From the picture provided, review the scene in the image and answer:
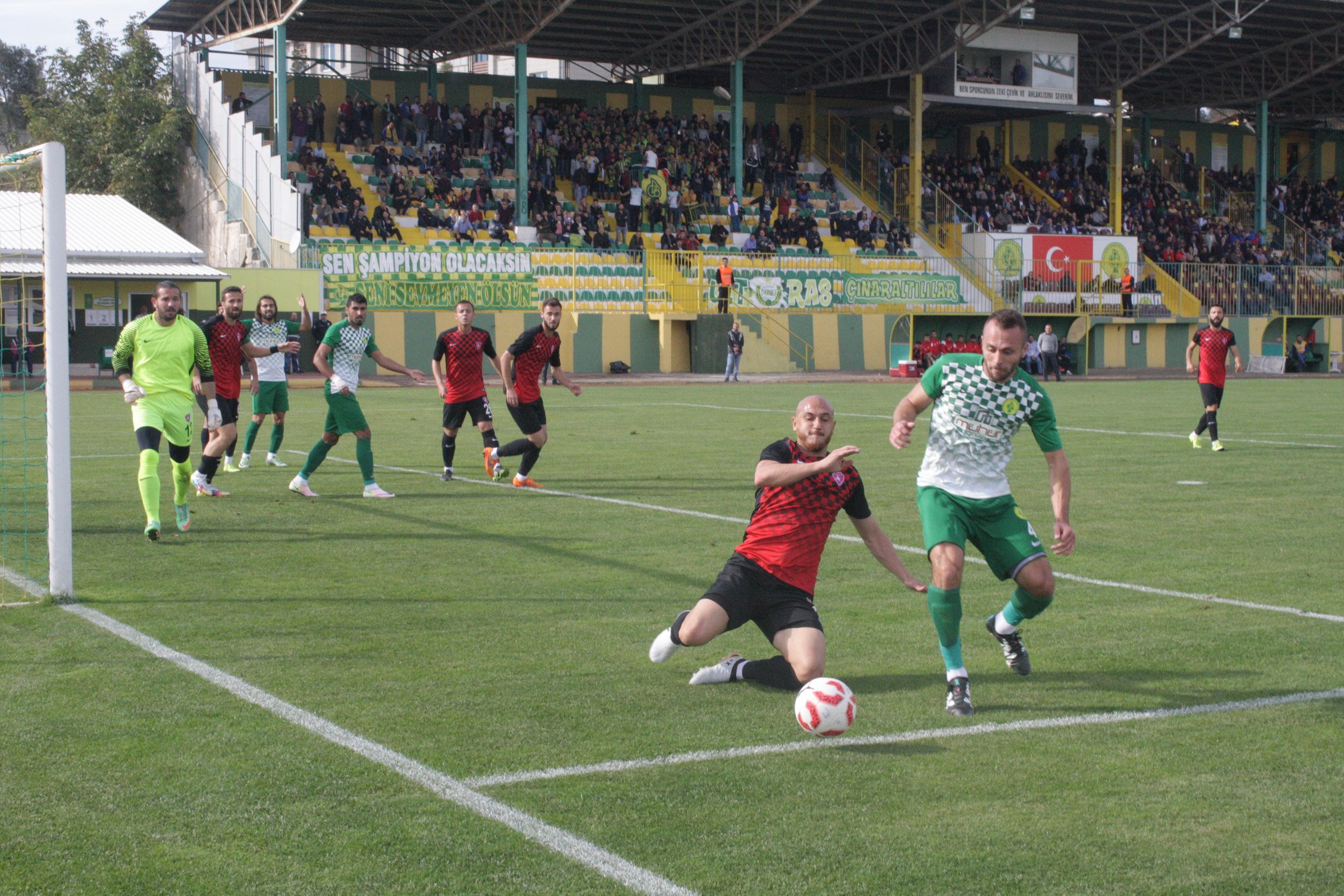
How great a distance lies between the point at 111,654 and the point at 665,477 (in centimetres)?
913

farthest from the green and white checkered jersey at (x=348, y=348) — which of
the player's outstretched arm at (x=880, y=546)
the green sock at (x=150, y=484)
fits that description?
the player's outstretched arm at (x=880, y=546)

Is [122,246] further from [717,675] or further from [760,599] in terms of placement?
[760,599]

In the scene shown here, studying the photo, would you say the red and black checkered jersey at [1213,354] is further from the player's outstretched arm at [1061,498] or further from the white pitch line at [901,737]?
the player's outstretched arm at [1061,498]

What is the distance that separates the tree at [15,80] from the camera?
75.6 metres

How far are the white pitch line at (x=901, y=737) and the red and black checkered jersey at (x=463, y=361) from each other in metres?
10.4

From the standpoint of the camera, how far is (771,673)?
6.73 m

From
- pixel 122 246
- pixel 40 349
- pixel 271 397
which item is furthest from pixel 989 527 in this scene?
pixel 122 246

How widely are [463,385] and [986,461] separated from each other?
9.92 m

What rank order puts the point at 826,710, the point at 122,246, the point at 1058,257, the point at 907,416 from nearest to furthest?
the point at 826,710, the point at 907,416, the point at 122,246, the point at 1058,257

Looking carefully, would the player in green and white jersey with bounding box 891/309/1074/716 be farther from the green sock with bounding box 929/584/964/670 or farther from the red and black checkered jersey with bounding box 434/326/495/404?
the red and black checkered jersey with bounding box 434/326/495/404

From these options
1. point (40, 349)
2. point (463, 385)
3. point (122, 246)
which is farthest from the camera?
point (122, 246)

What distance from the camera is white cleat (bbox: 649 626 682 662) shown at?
6805mm

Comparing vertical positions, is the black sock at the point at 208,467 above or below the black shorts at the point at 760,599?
above

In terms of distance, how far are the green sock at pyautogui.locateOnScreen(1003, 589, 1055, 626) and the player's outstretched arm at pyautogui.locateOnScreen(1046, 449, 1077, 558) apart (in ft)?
0.84
